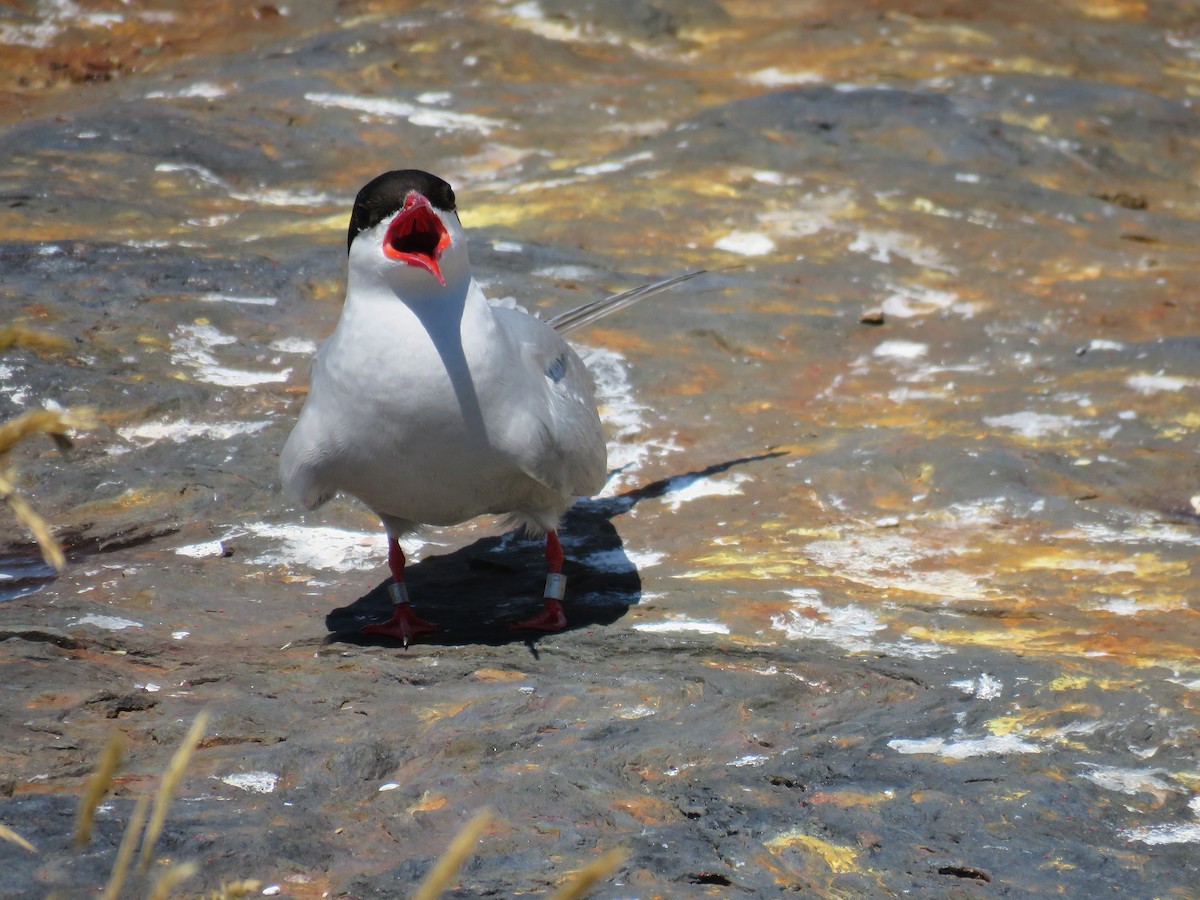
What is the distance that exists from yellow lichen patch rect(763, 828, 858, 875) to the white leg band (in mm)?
1971

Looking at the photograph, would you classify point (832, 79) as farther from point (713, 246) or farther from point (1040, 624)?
point (1040, 624)

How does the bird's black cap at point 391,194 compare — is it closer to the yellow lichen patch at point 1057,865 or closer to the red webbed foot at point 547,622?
the red webbed foot at point 547,622

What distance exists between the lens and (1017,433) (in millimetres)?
6383

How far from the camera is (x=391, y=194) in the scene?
169 inches

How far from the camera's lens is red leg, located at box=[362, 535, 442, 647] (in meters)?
4.65

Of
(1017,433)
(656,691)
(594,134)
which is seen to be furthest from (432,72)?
(656,691)

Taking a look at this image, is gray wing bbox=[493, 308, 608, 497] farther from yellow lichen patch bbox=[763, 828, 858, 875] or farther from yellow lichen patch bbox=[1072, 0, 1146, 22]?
yellow lichen patch bbox=[1072, 0, 1146, 22]

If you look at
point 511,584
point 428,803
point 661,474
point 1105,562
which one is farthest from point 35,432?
point 661,474

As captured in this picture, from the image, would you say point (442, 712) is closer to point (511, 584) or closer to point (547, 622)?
point (547, 622)

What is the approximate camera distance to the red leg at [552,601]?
470cm

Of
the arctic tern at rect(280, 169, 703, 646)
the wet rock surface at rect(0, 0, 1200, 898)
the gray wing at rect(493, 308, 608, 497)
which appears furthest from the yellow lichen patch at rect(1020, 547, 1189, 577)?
the arctic tern at rect(280, 169, 703, 646)

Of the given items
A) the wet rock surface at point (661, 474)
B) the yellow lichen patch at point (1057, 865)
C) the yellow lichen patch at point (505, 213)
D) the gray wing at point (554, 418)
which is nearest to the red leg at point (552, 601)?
the wet rock surface at point (661, 474)

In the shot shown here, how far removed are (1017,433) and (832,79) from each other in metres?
6.55

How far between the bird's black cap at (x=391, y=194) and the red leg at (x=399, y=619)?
1260 millimetres
